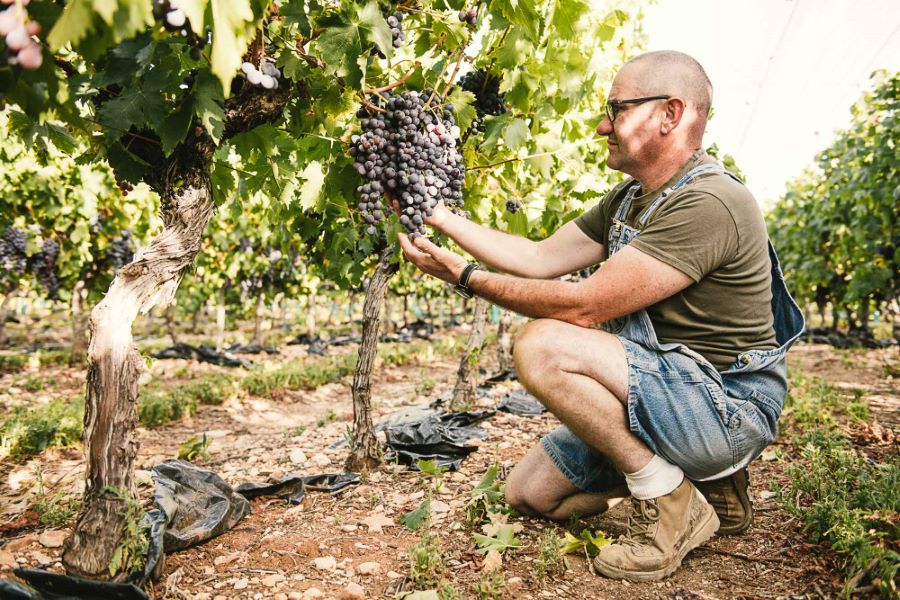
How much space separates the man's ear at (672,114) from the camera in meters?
2.25

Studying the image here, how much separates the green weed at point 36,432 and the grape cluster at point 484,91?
325 centimetres

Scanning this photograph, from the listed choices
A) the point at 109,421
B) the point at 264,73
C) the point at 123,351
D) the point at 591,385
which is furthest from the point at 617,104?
the point at 109,421

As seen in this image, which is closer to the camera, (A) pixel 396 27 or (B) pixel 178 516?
(A) pixel 396 27

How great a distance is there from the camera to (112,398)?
1.84 m

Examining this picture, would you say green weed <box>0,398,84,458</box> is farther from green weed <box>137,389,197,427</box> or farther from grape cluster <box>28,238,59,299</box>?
grape cluster <box>28,238,59,299</box>

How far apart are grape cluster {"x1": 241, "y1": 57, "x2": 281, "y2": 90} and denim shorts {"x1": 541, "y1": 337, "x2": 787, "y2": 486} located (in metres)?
1.57

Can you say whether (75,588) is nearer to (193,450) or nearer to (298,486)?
(298,486)

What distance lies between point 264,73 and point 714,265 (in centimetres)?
170

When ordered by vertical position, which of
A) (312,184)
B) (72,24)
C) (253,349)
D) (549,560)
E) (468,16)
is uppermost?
(468,16)

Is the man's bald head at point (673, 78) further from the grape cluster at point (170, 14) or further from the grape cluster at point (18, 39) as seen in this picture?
the grape cluster at point (18, 39)

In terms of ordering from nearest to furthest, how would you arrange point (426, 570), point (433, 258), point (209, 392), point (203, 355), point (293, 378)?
point (426, 570) < point (433, 258) < point (209, 392) < point (293, 378) < point (203, 355)

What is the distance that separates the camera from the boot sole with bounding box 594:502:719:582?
203cm

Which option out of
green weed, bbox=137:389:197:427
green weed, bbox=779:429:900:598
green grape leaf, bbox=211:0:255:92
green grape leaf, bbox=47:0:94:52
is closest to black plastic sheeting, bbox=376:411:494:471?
green weed, bbox=779:429:900:598

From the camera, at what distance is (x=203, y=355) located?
30.4 feet
